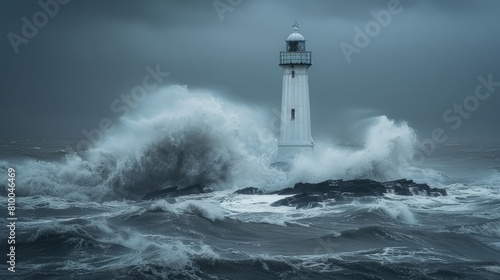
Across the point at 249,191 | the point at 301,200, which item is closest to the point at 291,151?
the point at 249,191

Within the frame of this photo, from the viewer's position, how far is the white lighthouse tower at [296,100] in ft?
79.3

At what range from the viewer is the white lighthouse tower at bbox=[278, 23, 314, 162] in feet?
79.3

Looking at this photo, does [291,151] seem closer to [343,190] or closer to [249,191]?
[249,191]

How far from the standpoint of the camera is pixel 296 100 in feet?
79.6

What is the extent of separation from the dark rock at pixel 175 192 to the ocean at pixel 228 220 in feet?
1.24

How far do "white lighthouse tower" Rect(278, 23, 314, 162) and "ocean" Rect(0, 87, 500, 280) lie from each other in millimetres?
689

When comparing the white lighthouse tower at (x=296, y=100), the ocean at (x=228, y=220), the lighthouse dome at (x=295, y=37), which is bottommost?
the ocean at (x=228, y=220)

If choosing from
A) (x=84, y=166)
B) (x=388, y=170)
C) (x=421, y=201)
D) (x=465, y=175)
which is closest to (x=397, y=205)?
(x=421, y=201)

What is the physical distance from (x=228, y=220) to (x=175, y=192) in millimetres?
5887

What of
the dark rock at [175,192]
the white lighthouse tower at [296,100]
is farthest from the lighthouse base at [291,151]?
the dark rock at [175,192]

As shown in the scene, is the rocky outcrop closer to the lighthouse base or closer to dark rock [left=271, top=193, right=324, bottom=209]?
dark rock [left=271, top=193, right=324, bottom=209]

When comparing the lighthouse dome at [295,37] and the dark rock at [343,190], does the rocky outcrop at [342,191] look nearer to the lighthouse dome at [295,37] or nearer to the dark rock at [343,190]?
the dark rock at [343,190]

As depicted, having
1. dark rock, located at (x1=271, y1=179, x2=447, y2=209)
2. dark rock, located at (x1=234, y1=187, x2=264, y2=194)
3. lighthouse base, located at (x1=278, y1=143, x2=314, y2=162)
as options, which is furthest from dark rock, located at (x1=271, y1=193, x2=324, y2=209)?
lighthouse base, located at (x1=278, y1=143, x2=314, y2=162)

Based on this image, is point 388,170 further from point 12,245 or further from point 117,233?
point 12,245
